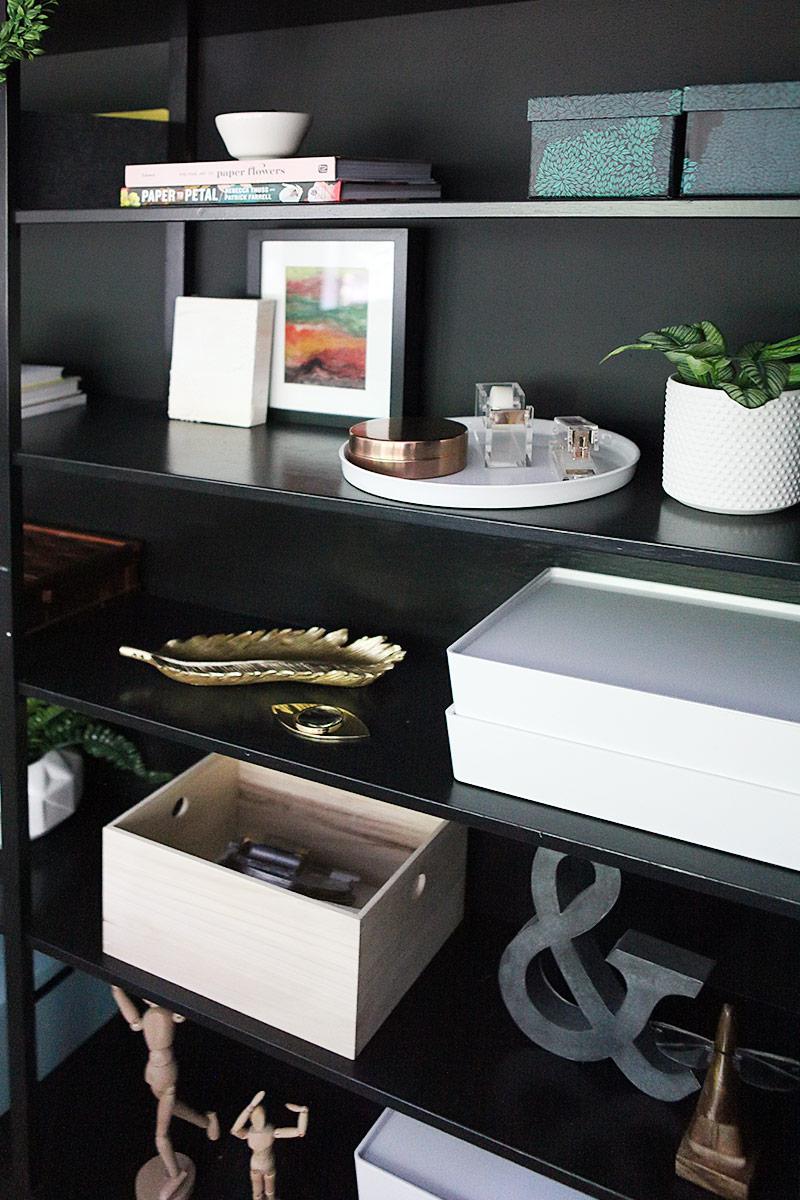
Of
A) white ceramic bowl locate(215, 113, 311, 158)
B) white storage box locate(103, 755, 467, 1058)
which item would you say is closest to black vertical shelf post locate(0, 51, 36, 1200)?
white storage box locate(103, 755, 467, 1058)

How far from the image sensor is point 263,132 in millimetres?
1311

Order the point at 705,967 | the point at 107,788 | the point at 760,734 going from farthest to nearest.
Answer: the point at 107,788
the point at 705,967
the point at 760,734

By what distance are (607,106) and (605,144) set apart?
0.03m

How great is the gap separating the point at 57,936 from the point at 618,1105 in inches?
31.7

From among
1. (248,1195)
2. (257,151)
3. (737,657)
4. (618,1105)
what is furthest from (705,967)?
(257,151)

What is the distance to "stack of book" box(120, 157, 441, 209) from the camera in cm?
121

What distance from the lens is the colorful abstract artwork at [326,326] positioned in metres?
1.52

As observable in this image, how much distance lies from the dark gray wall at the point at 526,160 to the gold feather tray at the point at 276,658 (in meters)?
0.35

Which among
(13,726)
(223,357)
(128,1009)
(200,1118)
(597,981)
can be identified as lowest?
(200,1118)

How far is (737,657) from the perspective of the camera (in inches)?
46.9

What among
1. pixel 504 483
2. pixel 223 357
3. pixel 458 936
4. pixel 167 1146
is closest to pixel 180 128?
pixel 223 357

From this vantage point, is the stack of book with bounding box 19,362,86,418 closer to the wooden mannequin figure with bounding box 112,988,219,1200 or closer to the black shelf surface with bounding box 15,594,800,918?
the black shelf surface with bounding box 15,594,800,918

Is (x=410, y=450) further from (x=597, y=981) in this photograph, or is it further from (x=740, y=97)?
(x=597, y=981)

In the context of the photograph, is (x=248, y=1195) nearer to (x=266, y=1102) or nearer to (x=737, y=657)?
(x=266, y=1102)
